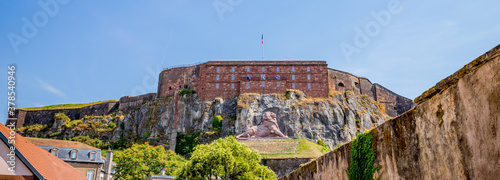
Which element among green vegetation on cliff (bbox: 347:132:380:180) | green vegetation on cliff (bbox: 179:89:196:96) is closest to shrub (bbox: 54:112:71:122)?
green vegetation on cliff (bbox: 179:89:196:96)

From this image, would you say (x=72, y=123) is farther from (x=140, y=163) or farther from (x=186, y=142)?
(x=140, y=163)

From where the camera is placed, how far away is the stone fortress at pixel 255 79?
2756 inches

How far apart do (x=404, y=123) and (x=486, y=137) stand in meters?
2.07

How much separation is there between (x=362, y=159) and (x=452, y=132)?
3.22m

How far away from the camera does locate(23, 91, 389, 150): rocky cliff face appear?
212ft

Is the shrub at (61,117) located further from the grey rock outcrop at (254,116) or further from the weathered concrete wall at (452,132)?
the weathered concrete wall at (452,132)

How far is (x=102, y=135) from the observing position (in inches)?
2793

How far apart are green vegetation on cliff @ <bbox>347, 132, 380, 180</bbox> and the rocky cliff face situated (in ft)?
176

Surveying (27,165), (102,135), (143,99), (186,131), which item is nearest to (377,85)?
(186,131)

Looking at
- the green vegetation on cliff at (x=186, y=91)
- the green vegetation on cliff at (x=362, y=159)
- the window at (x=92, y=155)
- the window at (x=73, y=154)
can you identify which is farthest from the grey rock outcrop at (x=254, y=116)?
the green vegetation on cliff at (x=362, y=159)

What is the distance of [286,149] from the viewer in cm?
4900

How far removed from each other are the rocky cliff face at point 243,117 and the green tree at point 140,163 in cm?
2159

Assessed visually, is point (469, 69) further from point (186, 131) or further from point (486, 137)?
point (186, 131)

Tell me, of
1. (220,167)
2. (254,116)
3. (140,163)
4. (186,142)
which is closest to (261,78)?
(254,116)
